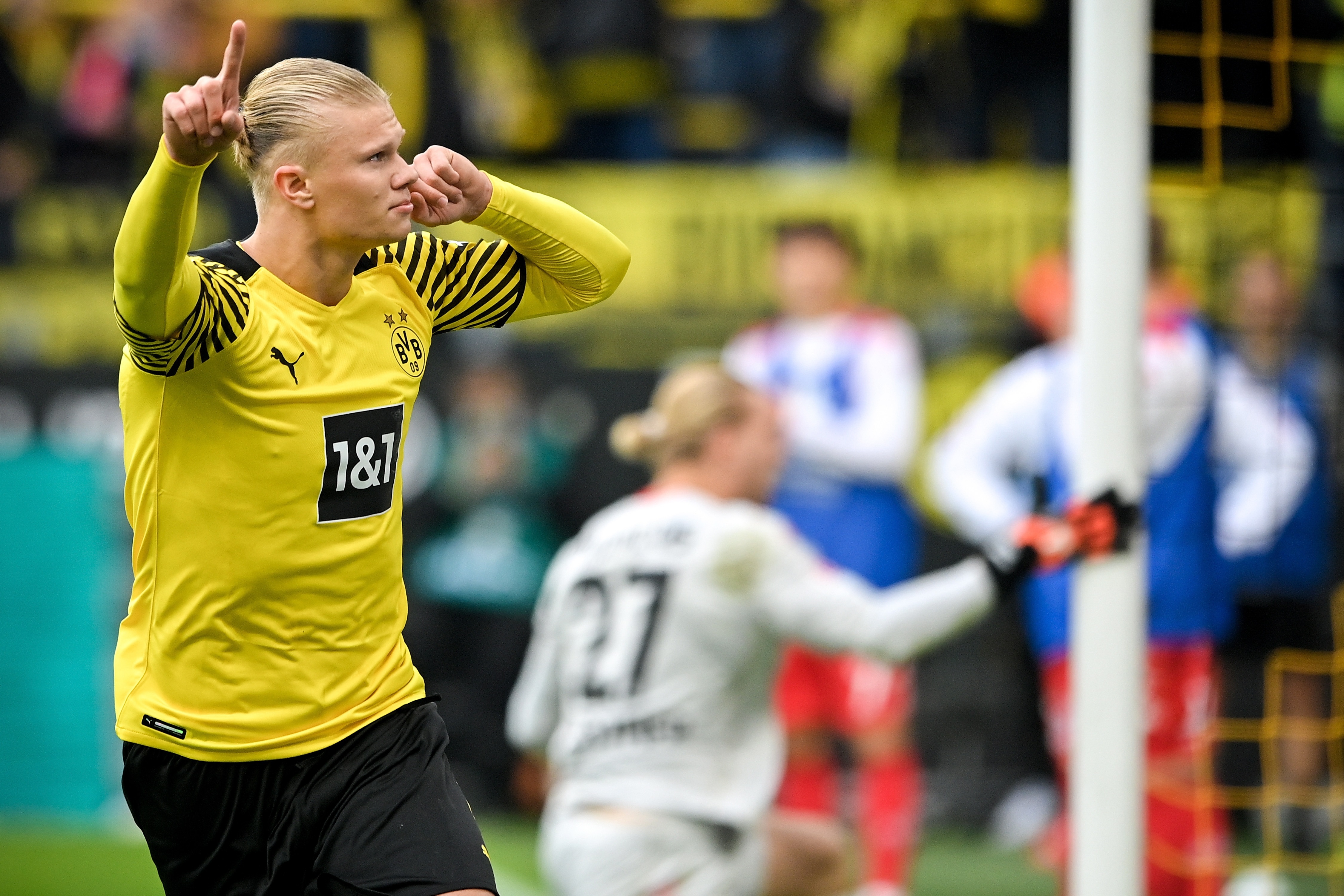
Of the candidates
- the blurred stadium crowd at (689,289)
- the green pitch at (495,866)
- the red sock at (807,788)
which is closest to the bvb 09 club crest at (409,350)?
the red sock at (807,788)

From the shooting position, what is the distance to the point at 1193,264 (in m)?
7.97

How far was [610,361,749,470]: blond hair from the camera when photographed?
15.5 ft

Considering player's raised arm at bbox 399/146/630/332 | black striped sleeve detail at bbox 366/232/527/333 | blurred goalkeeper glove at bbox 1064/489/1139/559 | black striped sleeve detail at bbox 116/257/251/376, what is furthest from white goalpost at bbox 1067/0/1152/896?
black striped sleeve detail at bbox 116/257/251/376

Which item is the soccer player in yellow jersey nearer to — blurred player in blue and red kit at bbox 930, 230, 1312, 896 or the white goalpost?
the white goalpost

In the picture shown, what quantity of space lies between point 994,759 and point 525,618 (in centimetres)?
219

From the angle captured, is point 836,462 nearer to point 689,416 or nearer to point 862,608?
point 689,416

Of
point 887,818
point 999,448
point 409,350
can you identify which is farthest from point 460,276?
point 999,448

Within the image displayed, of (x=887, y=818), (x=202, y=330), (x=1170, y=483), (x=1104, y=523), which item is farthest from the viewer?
(x=1170, y=483)

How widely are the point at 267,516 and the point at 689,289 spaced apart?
555cm

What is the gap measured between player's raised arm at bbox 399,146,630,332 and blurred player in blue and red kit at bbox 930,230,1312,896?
3071 mm

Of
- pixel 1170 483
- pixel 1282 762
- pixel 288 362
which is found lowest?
pixel 1282 762

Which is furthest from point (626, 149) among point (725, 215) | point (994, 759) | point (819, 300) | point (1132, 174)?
point (1132, 174)

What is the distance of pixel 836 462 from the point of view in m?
7.17

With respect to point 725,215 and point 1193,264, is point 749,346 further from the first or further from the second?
point 1193,264
